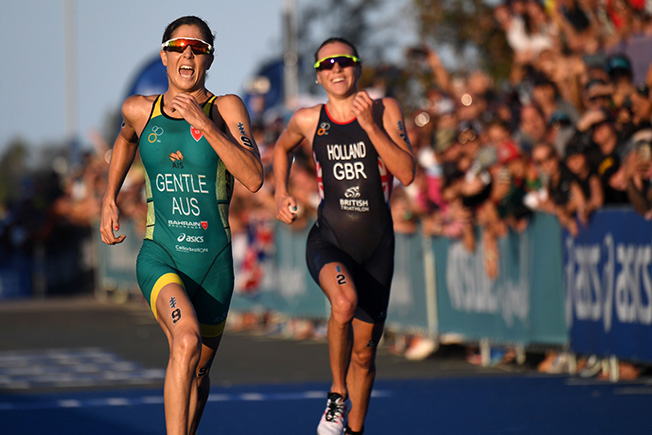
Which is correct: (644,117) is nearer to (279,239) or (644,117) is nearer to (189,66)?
(189,66)

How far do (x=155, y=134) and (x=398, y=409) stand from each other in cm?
407

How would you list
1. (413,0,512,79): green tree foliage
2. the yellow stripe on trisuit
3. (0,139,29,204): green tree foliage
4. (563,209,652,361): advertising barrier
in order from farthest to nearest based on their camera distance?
1. (0,139,29,204): green tree foliage
2. (413,0,512,79): green tree foliage
3. (563,209,652,361): advertising barrier
4. the yellow stripe on trisuit

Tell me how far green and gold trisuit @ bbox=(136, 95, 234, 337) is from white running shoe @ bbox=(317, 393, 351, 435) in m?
1.26

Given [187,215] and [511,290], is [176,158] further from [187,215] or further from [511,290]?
[511,290]

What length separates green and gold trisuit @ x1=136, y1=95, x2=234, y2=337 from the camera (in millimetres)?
6566

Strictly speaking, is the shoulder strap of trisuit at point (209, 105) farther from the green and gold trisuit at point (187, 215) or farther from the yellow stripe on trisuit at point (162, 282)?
the yellow stripe on trisuit at point (162, 282)

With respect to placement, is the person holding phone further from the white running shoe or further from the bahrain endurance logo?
the bahrain endurance logo

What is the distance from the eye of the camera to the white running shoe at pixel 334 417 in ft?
24.6

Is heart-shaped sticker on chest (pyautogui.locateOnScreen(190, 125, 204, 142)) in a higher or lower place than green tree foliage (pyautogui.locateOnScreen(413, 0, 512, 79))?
lower

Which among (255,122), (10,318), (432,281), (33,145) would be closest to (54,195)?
(10,318)

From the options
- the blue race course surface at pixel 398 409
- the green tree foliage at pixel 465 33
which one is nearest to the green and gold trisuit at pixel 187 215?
the blue race course surface at pixel 398 409

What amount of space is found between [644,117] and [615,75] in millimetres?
1050

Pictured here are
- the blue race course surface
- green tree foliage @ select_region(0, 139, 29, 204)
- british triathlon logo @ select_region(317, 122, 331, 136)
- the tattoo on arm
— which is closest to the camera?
the tattoo on arm

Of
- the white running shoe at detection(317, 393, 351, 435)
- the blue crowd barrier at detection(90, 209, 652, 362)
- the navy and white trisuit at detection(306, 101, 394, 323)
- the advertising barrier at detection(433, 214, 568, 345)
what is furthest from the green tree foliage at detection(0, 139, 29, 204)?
the white running shoe at detection(317, 393, 351, 435)
